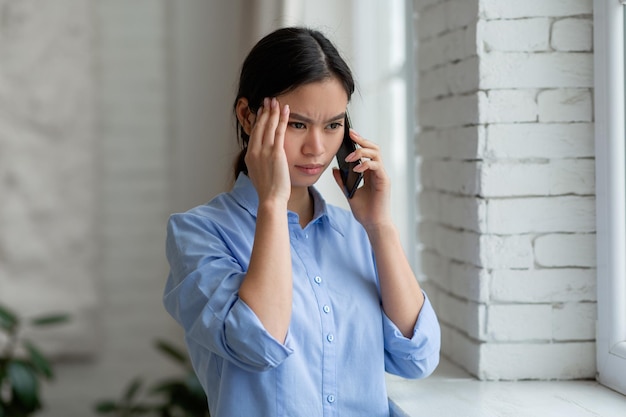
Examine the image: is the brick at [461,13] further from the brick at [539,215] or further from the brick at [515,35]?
the brick at [539,215]

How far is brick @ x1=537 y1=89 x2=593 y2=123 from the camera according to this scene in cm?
168

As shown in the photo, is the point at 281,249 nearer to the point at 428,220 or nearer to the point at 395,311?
the point at 395,311

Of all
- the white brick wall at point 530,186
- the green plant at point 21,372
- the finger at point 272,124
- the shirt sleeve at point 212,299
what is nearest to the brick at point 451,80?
the white brick wall at point 530,186

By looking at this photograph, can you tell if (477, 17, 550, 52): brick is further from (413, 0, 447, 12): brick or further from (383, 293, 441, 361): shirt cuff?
(383, 293, 441, 361): shirt cuff

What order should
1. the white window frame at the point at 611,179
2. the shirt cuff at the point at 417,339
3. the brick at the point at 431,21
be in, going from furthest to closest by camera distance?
the brick at the point at 431,21, the white window frame at the point at 611,179, the shirt cuff at the point at 417,339

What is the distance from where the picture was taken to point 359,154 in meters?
1.42

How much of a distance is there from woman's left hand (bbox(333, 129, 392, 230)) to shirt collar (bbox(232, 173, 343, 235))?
0.05 metres

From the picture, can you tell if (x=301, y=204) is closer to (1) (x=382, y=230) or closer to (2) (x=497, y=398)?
(1) (x=382, y=230)

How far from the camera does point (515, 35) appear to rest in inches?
66.2

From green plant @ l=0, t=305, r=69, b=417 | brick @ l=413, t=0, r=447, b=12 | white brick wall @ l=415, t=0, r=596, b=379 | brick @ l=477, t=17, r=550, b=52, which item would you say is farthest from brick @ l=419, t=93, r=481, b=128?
green plant @ l=0, t=305, r=69, b=417

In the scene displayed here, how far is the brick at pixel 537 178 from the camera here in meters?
1.69

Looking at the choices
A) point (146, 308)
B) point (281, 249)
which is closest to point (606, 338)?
point (281, 249)

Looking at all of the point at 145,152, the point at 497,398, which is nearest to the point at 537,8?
the point at 497,398

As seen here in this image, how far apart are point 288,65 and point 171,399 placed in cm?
196
